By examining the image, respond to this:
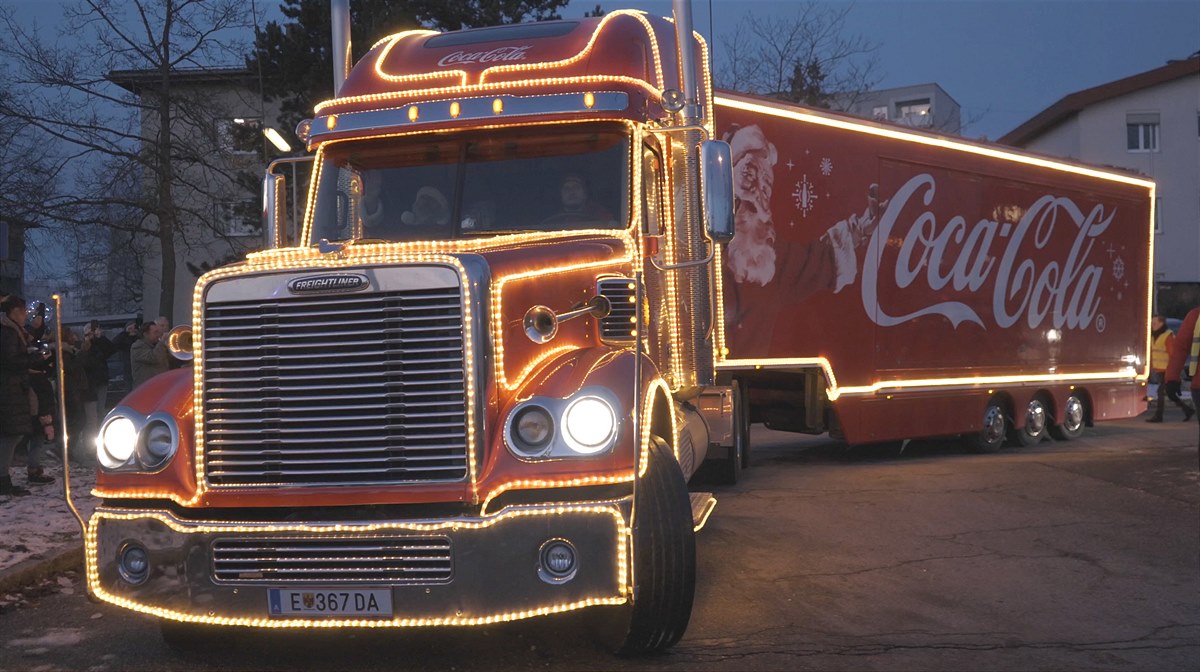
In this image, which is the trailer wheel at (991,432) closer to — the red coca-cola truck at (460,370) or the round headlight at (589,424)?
the red coca-cola truck at (460,370)

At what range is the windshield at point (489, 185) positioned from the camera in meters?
7.06

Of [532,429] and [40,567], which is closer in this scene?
[532,429]

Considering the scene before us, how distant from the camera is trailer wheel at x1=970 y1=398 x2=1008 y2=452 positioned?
16141 mm

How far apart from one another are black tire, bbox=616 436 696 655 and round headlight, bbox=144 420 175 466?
215 centimetres

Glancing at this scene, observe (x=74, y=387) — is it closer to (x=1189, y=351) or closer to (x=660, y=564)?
(x=660, y=564)

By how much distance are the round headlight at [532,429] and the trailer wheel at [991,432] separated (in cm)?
1185

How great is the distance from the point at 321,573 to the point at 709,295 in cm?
404

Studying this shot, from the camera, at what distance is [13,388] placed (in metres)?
10.8

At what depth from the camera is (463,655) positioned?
5.99 metres

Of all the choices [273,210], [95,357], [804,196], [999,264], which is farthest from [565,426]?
[95,357]

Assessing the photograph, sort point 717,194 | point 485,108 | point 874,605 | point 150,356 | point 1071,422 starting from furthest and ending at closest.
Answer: point 1071,422 → point 150,356 → point 485,108 → point 874,605 → point 717,194

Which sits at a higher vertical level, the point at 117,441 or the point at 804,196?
the point at 804,196

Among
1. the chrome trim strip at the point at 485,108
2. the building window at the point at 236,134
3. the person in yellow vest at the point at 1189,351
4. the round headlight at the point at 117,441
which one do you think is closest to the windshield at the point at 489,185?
the chrome trim strip at the point at 485,108

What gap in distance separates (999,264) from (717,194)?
32.8ft
